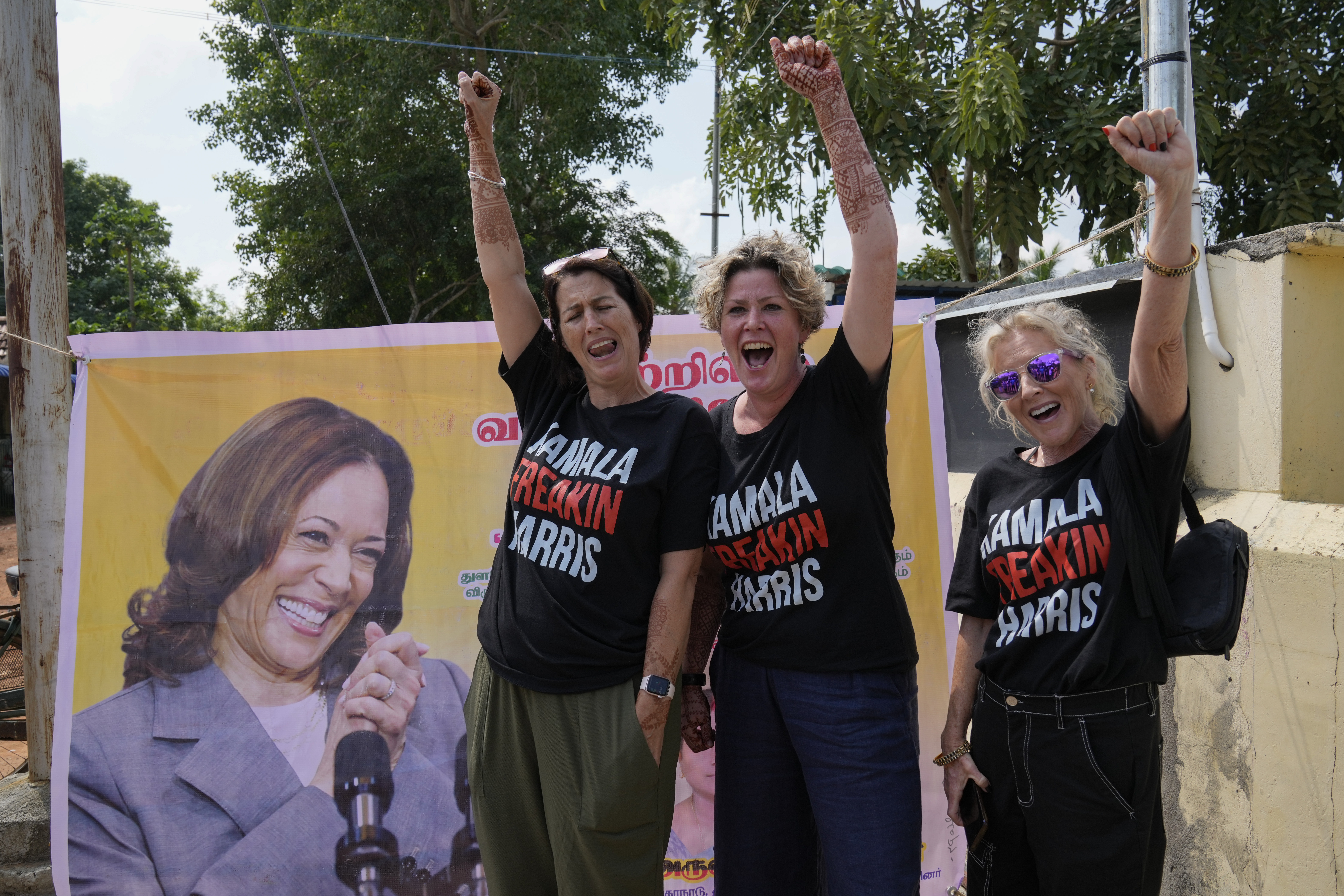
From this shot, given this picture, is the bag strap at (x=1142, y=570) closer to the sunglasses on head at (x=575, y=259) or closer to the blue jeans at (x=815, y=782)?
the blue jeans at (x=815, y=782)

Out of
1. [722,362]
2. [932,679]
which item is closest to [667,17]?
[722,362]

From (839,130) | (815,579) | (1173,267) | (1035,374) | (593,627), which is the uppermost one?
(839,130)

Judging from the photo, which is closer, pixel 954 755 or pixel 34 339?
pixel 954 755

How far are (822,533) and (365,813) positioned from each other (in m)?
1.81

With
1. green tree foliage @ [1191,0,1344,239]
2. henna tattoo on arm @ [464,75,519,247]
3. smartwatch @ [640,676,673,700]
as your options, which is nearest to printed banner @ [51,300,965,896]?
henna tattoo on arm @ [464,75,519,247]

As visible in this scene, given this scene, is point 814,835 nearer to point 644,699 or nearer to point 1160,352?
point 644,699

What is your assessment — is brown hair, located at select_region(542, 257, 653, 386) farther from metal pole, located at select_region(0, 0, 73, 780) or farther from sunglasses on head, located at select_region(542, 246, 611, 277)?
metal pole, located at select_region(0, 0, 73, 780)

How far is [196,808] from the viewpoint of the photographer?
2.73m

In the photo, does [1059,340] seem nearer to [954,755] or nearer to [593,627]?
[954,755]

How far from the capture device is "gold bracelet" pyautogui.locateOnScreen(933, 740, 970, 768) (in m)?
2.06

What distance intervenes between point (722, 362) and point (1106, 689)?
5.20ft

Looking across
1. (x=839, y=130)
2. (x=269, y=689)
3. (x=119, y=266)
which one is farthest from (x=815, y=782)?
(x=119, y=266)

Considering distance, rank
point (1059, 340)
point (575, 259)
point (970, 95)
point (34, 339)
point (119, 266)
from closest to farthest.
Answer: point (1059, 340)
point (575, 259)
point (34, 339)
point (970, 95)
point (119, 266)

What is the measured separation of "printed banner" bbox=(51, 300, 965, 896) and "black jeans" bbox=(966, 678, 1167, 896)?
1.12 m
